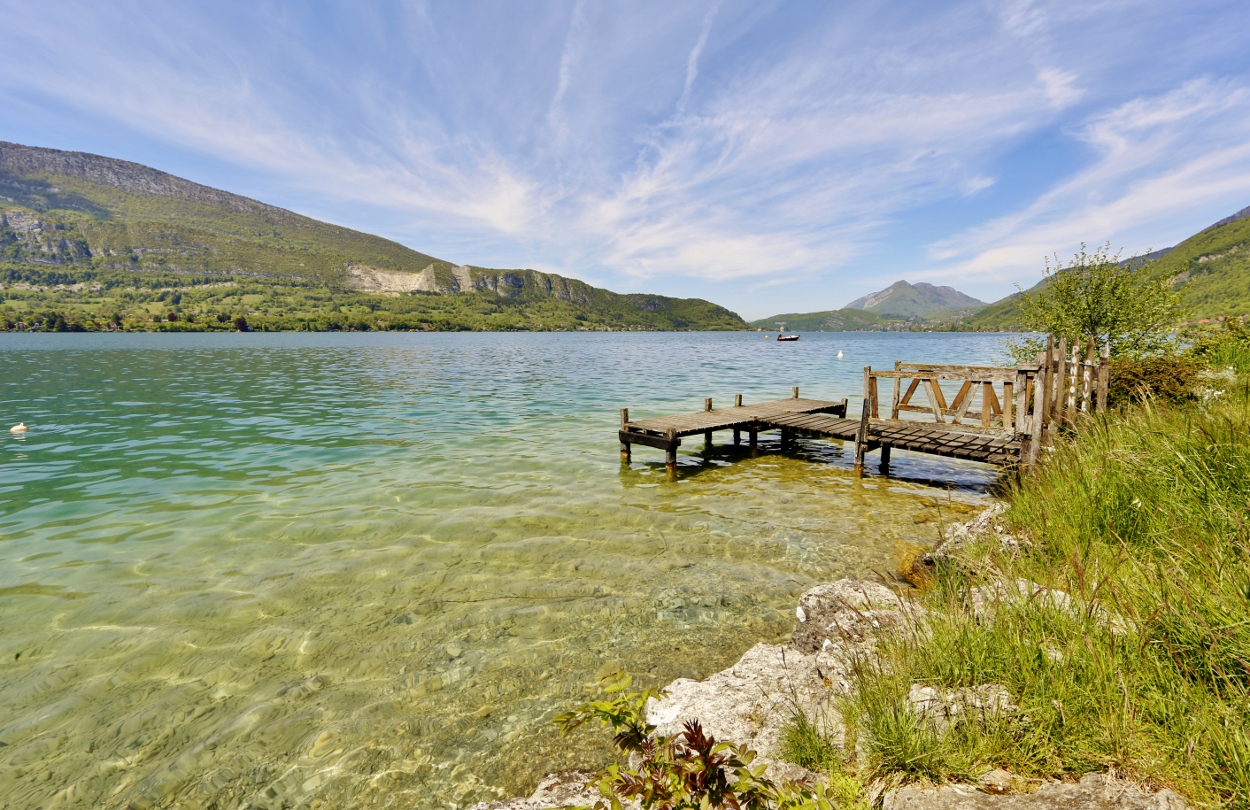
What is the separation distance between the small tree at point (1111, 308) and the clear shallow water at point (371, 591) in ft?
28.1

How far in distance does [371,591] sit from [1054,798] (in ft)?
28.4

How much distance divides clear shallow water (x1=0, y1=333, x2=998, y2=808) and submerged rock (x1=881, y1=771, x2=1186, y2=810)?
3.12 m

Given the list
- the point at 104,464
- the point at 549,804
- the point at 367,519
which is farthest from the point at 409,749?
the point at 104,464

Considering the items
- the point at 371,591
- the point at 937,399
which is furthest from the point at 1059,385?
the point at 371,591

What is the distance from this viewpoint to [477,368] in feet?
179

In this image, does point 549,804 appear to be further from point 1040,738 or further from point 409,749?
point 1040,738

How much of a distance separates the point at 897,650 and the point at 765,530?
6.77 metres

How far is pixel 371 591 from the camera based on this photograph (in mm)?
8406

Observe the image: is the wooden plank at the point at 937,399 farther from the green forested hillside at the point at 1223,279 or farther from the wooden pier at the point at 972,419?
the green forested hillside at the point at 1223,279

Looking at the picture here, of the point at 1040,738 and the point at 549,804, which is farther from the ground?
the point at 1040,738

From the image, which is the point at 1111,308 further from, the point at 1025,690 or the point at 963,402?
the point at 1025,690

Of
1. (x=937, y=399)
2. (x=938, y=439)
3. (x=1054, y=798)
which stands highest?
(x=937, y=399)

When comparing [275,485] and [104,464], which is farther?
[104,464]

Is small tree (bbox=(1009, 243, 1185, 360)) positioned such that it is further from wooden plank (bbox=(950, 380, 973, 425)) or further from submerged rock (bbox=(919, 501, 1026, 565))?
submerged rock (bbox=(919, 501, 1026, 565))
